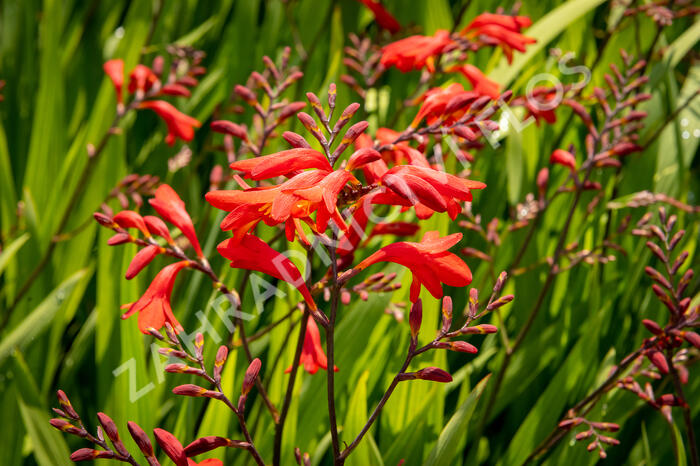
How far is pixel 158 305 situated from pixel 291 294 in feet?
1.54

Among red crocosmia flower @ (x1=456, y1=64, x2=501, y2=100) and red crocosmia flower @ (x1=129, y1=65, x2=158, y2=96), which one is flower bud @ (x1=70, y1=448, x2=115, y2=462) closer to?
red crocosmia flower @ (x1=456, y1=64, x2=501, y2=100)

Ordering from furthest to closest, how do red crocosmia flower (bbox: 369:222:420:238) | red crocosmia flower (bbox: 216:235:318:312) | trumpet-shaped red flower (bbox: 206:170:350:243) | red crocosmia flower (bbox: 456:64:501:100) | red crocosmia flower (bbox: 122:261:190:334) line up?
1. red crocosmia flower (bbox: 456:64:501:100)
2. red crocosmia flower (bbox: 369:222:420:238)
3. red crocosmia flower (bbox: 122:261:190:334)
4. red crocosmia flower (bbox: 216:235:318:312)
5. trumpet-shaped red flower (bbox: 206:170:350:243)

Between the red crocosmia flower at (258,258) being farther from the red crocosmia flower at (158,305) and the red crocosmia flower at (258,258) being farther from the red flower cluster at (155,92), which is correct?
the red flower cluster at (155,92)

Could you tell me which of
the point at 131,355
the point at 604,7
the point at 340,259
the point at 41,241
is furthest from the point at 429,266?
the point at 604,7

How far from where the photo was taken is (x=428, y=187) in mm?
743

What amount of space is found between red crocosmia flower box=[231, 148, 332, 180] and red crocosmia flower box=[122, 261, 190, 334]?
9.7 inches

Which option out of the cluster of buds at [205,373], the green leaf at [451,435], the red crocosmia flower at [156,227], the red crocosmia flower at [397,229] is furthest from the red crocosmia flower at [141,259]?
the green leaf at [451,435]

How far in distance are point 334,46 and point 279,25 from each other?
13.0 inches

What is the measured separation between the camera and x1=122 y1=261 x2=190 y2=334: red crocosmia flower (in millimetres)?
933

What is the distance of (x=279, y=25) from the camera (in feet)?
7.32

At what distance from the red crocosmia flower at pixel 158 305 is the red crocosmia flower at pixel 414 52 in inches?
28.2

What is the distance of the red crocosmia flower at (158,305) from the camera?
3.06 feet

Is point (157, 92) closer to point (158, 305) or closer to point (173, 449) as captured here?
point (158, 305)

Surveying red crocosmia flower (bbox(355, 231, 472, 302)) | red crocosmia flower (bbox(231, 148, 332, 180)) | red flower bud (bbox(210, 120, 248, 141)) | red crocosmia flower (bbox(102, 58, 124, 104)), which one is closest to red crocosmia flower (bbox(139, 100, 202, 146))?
red crocosmia flower (bbox(102, 58, 124, 104))
